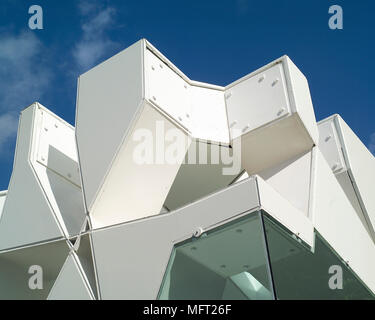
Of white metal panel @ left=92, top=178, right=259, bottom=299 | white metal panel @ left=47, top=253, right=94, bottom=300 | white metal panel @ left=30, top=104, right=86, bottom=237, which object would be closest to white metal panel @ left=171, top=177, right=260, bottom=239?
white metal panel @ left=92, top=178, right=259, bottom=299

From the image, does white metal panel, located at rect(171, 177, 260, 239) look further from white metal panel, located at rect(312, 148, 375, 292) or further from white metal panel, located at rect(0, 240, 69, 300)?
white metal panel, located at rect(0, 240, 69, 300)

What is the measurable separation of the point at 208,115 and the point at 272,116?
104 cm

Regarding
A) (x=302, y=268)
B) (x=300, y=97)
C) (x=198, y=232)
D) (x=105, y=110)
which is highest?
(x=300, y=97)

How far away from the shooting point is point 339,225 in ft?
27.3

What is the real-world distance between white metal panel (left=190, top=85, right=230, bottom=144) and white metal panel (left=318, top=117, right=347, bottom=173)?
2.61 metres

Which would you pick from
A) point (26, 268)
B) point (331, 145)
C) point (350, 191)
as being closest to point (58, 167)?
point (26, 268)

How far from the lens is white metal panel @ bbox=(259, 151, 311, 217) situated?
812 centimetres

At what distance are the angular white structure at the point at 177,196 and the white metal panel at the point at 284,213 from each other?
0.06 ft

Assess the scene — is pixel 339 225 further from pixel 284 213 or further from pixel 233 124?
pixel 233 124

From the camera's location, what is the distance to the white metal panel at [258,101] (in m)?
8.77

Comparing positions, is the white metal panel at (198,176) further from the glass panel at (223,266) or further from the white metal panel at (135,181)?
the glass panel at (223,266)

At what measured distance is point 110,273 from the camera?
738 cm

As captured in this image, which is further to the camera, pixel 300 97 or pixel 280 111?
pixel 300 97
